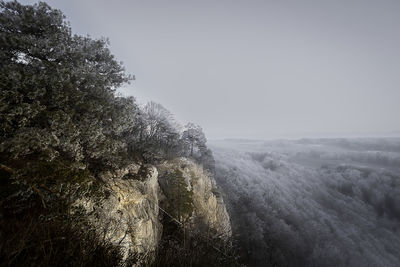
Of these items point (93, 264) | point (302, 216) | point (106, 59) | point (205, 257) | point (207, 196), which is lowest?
point (302, 216)

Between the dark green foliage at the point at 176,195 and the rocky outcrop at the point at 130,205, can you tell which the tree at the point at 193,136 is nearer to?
the dark green foliage at the point at 176,195

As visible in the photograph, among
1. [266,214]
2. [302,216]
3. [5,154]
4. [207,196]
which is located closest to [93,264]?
[5,154]

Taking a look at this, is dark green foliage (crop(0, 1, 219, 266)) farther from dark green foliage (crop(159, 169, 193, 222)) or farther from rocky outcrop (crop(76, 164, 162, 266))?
dark green foliage (crop(159, 169, 193, 222))

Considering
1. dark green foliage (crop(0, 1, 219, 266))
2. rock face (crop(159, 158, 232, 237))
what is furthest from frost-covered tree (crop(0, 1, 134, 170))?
rock face (crop(159, 158, 232, 237))

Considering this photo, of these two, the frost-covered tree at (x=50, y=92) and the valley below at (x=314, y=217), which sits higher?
the frost-covered tree at (x=50, y=92)

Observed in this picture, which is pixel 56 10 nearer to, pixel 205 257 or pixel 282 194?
pixel 205 257

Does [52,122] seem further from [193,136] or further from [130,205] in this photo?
[193,136]

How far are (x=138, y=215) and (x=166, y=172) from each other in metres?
7.06

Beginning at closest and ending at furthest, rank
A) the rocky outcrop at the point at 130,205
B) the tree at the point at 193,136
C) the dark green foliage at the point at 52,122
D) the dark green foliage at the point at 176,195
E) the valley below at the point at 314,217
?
the dark green foliage at the point at 52,122
the rocky outcrop at the point at 130,205
the dark green foliage at the point at 176,195
the tree at the point at 193,136
the valley below at the point at 314,217

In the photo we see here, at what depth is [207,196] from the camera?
1928cm

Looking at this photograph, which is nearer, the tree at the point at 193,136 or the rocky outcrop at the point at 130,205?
the rocky outcrop at the point at 130,205

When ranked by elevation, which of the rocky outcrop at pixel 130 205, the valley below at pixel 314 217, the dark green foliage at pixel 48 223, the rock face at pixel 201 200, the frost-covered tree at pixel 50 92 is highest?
the frost-covered tree at pixel 50 92

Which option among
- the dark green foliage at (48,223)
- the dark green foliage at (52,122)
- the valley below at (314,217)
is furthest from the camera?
the valley below at (314,217)

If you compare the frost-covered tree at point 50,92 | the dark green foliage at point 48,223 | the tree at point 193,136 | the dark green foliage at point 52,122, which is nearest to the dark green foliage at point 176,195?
the dark green foliage at point 52,122
